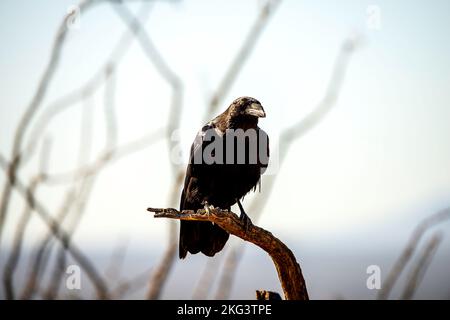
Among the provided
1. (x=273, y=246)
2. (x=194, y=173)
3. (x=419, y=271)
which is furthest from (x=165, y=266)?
(x=194, y=173)

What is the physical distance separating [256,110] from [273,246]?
153 cm

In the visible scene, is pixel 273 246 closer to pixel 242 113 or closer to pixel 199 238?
pixel 199 238

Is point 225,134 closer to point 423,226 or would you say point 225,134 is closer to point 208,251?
point 208,251

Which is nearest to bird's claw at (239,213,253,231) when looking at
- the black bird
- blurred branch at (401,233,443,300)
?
the black bird

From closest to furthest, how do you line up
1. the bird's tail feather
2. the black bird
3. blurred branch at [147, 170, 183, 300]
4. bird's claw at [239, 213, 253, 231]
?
blurred branch at [147, 170, 183, 300], bird's claw at [239, 213, 253, 231], the black bird, the bird's tail feather

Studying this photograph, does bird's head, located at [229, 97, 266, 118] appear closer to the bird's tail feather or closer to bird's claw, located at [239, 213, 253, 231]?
bird's claw, located at [239, 213, 253, 231]

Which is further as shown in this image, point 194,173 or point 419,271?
point 194,173

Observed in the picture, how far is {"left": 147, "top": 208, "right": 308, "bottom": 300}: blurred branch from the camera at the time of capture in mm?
4305

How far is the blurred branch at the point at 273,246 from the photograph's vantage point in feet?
14.1

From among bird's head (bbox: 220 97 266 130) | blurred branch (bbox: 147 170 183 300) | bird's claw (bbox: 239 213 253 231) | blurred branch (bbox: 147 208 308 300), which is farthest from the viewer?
bird's head (bbox: 220 97 266 130)

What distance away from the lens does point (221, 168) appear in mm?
4945

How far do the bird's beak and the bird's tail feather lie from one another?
1.34 metres
